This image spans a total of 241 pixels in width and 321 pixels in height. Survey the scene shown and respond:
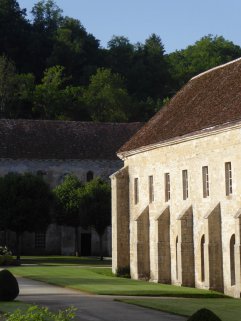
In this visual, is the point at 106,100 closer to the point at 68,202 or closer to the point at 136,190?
the point at 68,202

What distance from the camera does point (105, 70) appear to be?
117 m

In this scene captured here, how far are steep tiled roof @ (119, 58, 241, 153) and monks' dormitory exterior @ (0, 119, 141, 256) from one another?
30.6 meters

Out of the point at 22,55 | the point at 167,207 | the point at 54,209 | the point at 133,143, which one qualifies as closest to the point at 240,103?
the point at 167,207

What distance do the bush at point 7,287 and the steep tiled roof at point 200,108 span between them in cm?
1232

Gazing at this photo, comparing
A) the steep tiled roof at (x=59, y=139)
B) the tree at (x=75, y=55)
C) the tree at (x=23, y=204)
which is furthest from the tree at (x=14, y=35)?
the tree at (x=23, y=204)

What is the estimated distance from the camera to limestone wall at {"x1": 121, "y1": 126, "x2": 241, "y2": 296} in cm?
3822

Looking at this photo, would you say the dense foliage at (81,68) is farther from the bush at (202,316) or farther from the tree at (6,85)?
the bush at (202,316)

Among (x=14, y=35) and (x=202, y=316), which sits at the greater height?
(x=14, y=35)

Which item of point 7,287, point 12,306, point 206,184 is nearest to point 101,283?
point 206,184

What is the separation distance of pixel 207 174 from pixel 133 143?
9902 mm

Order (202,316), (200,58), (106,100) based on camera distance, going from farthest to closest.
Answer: (200,58)
(106,100)
(202,316)

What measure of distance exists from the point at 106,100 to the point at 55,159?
109 feet

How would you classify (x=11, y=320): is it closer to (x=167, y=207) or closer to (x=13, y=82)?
(x=167, y=207)

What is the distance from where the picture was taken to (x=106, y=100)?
11312 centimetres
